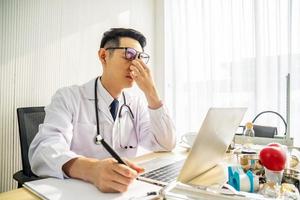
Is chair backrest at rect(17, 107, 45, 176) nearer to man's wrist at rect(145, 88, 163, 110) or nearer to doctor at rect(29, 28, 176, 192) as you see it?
doctor at rect(29, 28, 176, 192)

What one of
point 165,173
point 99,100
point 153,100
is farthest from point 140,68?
point 165,173

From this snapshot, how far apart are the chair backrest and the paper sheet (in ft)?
1.84

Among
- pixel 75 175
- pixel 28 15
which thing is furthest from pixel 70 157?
pixel 28 15

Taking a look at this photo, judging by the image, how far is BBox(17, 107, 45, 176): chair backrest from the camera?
1.19 m

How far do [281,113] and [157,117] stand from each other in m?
1.49

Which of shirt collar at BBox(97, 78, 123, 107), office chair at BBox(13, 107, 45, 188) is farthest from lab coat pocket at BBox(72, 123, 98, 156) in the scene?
office chair at BBox(13, 107, 45, 188)

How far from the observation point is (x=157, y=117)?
1153 mm

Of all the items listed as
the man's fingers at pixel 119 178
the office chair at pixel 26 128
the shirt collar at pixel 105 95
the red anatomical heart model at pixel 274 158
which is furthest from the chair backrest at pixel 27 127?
the red anatomical heart model at pixel 274 158

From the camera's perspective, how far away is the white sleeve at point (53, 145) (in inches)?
30.0

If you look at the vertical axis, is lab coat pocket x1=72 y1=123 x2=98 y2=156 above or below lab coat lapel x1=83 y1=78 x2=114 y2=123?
below

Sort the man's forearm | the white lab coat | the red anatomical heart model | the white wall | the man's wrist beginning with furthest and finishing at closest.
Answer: the white wall → the man's wrist → the white lab coat → the man's forearm → the red anatomical heart model

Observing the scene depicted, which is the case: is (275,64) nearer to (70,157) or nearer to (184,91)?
(184,91)

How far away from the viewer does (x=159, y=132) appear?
1.18 meters

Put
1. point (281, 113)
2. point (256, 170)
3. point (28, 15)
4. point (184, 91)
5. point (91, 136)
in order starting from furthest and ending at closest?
point (184, 91), point (281, 113), point (28, 15), point (91, 136), point (256, 170)
